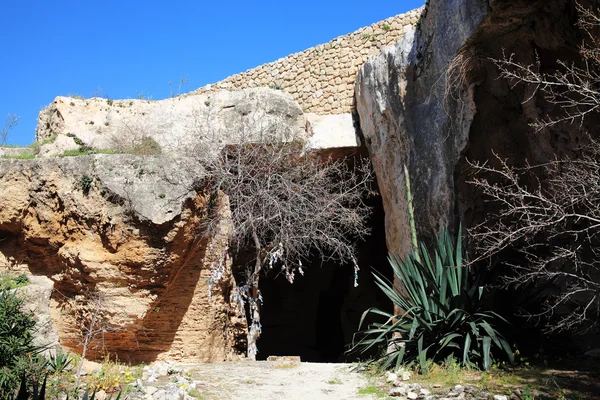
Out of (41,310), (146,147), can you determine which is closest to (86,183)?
(146,147)

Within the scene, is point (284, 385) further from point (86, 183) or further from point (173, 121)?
point (173, 121)

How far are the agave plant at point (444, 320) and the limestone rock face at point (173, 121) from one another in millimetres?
5030

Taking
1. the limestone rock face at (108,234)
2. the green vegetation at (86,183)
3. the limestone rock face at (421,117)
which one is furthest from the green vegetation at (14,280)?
the limestone rock face at (421,117)

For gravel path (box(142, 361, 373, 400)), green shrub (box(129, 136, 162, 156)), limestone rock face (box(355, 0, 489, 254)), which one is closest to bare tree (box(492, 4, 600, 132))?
limestone rock face (box(355, 0, 489, 254))

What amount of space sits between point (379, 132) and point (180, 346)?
550cm

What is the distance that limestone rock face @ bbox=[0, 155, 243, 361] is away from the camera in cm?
1016

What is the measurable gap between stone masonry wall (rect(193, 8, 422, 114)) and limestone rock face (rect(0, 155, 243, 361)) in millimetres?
3997

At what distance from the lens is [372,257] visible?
16672 millimetres

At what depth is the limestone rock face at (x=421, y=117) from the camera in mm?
8711

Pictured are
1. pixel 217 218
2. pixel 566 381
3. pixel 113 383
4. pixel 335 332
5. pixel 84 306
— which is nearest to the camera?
pixel 566 381

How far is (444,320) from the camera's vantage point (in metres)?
7.55

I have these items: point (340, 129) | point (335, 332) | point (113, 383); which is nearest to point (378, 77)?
point (340, 129)

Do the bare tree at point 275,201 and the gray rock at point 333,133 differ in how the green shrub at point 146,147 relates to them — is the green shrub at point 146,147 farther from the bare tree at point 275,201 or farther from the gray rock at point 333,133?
the gray rock at point 333,133

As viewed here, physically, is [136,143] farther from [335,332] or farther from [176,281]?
[335,332]
